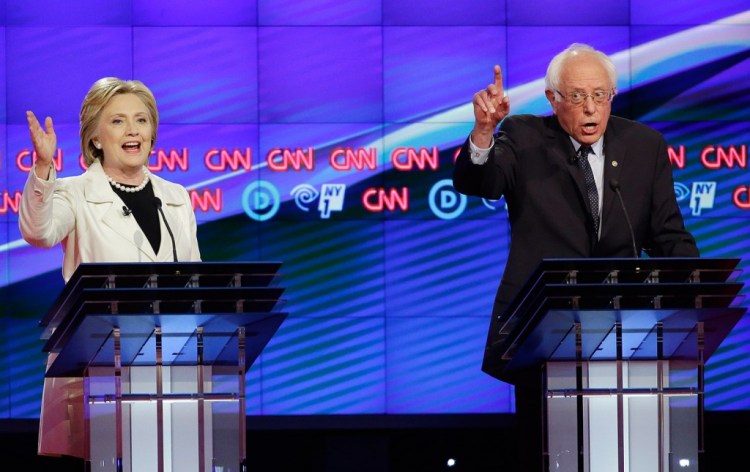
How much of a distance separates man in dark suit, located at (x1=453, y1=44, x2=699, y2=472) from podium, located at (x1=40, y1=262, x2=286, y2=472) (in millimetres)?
760

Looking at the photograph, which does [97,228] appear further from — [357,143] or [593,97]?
[357,143]

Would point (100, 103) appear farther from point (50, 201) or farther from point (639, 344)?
point (639, 344)

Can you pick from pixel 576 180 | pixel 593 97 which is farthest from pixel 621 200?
pixel 593 97

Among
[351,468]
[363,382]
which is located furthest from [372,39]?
[351,468]

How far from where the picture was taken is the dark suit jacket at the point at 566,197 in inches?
154

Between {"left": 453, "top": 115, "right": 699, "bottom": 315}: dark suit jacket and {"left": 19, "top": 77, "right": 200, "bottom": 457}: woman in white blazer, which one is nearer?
{"left": 453, "top": 115, "right": 699, "bottom": 315}: dark suit jacket

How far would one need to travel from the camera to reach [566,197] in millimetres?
3945

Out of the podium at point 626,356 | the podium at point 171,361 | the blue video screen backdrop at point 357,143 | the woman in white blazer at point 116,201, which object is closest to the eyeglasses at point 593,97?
the podium at point 626,356

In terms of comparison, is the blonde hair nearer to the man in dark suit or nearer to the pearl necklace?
the pearl necklace

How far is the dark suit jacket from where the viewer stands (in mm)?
3910

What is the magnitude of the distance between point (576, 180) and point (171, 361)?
49.2 inches

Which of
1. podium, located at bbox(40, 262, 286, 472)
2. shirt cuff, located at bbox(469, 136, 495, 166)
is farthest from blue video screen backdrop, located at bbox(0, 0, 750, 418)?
podium, located at bbox(40, 262, 286, 472)

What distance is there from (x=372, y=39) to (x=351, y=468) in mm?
2333

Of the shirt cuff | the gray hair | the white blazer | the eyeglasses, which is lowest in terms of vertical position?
the white blazer
